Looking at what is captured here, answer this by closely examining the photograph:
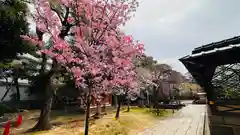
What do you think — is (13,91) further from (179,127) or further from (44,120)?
(179,127)

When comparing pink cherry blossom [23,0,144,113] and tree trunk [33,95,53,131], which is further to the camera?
tree trunk [33,95,53,131]

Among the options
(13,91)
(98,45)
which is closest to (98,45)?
(98,45)

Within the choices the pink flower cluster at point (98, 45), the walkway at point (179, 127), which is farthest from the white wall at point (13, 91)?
the pink flower cluster at point (98, 45)

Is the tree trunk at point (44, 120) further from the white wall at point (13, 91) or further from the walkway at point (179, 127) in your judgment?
the white wall at point (13, 91)

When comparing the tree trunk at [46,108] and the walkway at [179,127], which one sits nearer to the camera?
the walkway at [179,127]

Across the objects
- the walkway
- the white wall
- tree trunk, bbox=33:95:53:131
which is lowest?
the walkway

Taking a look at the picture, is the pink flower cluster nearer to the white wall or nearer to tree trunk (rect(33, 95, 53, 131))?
tree trunk (rect(33, 95, 53, 131))

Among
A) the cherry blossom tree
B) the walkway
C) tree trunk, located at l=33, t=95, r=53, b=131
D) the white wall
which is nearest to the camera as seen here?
the cherry blossom tree

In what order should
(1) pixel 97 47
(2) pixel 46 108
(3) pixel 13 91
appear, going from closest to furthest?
(1) pixel 97 47 → (2) pixel 46 108 → (3) pixel 13 91

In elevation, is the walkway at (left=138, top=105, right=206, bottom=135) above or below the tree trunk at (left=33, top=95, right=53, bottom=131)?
below

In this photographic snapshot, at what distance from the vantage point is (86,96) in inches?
222

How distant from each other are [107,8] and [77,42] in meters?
1.46

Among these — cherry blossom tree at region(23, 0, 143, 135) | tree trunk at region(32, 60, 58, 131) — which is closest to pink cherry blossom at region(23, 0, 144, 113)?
cherry blossom tree at region(23, 0, 143, 135)

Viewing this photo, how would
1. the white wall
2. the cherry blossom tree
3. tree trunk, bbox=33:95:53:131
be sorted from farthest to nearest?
1. the white wall
2. tree trunk, bbox=33:95:53:131
3. the cherry blossom tree
